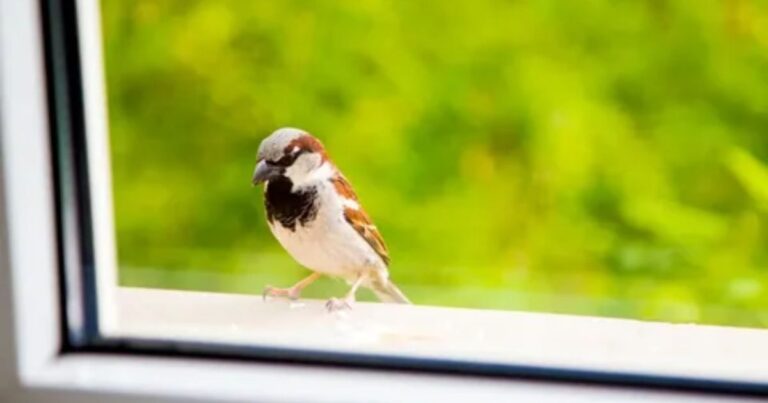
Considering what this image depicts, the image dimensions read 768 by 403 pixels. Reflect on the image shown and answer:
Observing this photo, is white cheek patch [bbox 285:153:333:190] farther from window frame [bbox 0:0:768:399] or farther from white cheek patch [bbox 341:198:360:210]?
window frame [bbox 0:0:768:399]

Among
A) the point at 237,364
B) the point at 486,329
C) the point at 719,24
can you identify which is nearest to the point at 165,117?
the point at 237,364

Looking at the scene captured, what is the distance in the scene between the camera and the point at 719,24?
781 millimetres

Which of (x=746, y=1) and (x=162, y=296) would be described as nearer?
(x=746, y=1)

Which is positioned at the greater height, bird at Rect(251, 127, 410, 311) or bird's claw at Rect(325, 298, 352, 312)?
bird at Rect(251, 127, 410, 311)

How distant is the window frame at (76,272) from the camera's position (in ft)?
2.58

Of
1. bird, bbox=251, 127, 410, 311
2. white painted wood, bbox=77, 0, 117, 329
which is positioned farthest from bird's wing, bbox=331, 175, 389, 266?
white painted wood, bbox=77, 0, 117, 329

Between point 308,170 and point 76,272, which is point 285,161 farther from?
point 76,272

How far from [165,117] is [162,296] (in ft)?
0.50

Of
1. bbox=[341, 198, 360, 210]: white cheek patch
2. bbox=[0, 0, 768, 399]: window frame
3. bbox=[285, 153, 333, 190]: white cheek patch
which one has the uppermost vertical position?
bbox=[285, 153, 333, 190]: white cheek patch

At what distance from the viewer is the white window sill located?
0.81 metres

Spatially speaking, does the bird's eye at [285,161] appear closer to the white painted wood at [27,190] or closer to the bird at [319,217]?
the bird at [319,217]

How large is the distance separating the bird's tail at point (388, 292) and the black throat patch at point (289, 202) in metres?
0.08

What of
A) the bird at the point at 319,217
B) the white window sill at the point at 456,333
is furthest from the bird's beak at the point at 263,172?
the white window sill at the point at 456,333

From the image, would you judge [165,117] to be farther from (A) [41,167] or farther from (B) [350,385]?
(B) [350,385]
